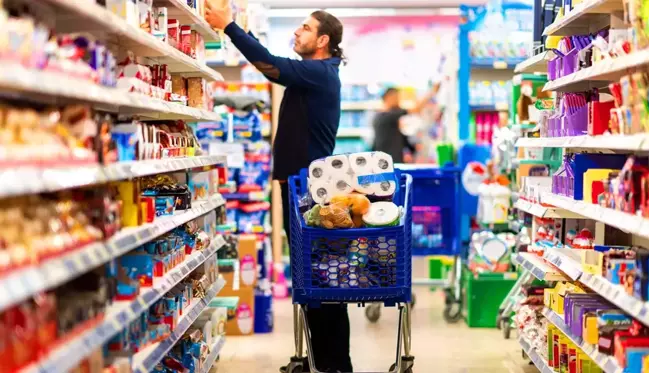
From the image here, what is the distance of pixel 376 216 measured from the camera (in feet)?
12.9

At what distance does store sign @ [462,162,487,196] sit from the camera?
696 cm

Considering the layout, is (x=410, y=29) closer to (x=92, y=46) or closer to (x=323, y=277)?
(x=323, y=277)

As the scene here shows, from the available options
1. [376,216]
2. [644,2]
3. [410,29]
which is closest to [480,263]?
[376,216]

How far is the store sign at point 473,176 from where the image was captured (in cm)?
696

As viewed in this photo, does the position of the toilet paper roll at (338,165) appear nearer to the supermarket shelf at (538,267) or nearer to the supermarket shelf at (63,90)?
the supermarket shelf at (63,90)

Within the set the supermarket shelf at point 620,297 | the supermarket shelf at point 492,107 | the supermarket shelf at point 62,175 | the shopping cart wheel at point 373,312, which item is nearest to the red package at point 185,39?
the supermarket shelf at point 62,175

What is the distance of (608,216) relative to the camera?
3.29m

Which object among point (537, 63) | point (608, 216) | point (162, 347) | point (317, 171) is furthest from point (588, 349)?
point (537, 63)

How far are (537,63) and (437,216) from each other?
1.95 metres

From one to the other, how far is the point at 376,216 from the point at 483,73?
5498 mm

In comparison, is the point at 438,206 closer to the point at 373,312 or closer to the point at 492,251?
the point at 492,251

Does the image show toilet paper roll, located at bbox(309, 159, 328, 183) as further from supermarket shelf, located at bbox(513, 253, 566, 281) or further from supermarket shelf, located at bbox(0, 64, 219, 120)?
supermarket shelf, located at bbox(513, 253, 566, 281)

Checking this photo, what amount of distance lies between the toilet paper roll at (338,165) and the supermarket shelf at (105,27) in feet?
2.82

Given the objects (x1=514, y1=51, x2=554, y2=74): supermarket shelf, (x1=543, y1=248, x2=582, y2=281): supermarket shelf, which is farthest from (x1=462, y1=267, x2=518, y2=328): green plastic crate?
(x1=543, y1=248, x2=582, y2=281): supermarket shelf
